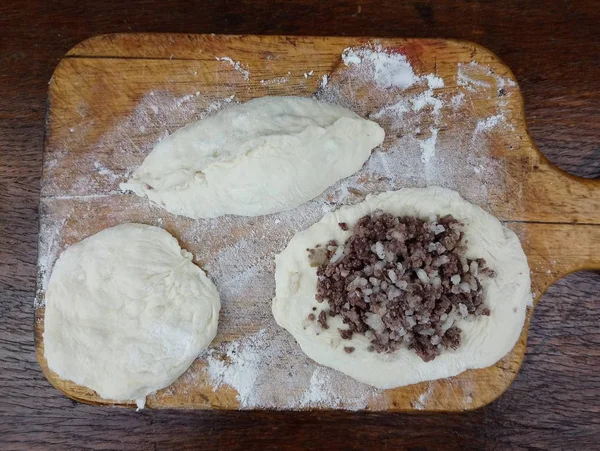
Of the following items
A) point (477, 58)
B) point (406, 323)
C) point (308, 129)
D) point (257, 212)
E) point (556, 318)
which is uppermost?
point (477, 58)

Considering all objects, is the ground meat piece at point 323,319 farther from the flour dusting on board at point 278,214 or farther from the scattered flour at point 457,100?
the scattered flour at point 457,100

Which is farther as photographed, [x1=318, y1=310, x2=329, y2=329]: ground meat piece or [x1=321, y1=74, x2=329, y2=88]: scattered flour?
[x1=321, y1=74, x2=329, y2=88]: scattered flour

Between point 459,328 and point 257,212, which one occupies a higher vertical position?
point 257,212

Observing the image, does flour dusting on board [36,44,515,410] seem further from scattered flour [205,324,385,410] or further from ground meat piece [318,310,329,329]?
ground meat piece [318,310,329,329]

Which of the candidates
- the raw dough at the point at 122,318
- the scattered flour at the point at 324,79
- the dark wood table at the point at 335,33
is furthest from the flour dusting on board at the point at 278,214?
the dark wood table at the point at 335,33

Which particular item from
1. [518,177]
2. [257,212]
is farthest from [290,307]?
[518,177]

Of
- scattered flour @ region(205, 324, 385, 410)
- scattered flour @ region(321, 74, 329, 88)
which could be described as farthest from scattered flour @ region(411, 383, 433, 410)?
scattered flour @ region(321, 74, 329, 88)

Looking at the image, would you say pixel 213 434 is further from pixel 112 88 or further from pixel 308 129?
pixel 112 88
